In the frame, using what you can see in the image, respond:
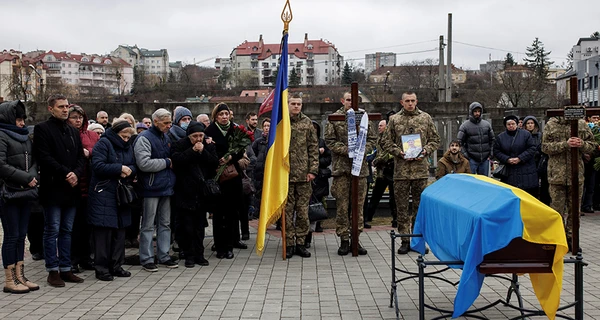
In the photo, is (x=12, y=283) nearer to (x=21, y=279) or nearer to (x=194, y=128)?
(x=21, y=279)

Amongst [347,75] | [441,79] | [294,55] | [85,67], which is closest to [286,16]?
[441,79]

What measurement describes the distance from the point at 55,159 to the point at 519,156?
23.4ft

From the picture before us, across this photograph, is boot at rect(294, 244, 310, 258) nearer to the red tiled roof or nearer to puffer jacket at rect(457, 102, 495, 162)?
puffer jacket at rect(457, 102, 495, 162)

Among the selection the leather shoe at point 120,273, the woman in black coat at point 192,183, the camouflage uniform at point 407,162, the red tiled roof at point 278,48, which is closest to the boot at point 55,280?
the leather shoe at point 120,273

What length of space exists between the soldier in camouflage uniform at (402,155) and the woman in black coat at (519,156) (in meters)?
1.92

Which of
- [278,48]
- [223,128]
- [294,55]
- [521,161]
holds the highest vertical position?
[278,48]

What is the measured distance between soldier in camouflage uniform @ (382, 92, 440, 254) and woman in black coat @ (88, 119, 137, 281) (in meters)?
3.73

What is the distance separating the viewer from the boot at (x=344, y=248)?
31.6 feet

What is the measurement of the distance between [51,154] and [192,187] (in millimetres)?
1947

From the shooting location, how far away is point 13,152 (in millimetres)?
7414

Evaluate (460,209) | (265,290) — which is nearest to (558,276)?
(460,209)

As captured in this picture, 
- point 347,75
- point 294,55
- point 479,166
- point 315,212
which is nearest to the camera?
point 315,212

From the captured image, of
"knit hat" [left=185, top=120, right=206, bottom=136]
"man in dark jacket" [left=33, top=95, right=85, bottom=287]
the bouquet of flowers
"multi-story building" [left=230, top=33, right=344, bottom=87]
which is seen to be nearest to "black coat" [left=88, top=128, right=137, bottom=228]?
"man in dark jacket" [left=33, top=95, right=85, bottom=287]

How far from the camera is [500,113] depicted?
1075 inches
